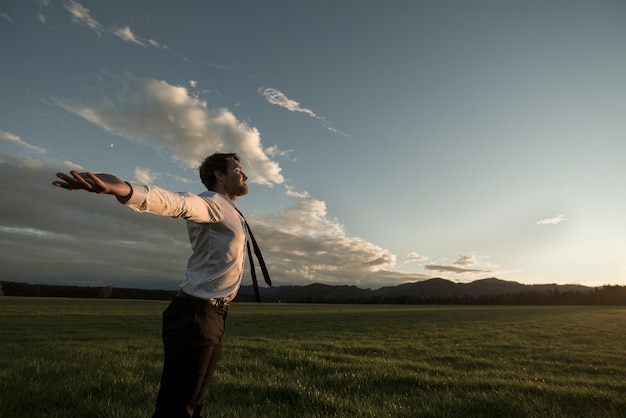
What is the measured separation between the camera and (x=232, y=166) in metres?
4.06

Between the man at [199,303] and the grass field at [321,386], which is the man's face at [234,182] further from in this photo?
the grass field at [321,386]

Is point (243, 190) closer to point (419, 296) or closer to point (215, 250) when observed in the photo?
point (215, 250)

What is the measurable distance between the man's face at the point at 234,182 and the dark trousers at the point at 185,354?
4.00 ft

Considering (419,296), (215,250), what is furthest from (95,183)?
(419,296)

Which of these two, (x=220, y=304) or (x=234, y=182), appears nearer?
(x=220, y=304)

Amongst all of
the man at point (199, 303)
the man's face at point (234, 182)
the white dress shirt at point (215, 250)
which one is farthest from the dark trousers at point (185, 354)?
the man's face at point (234, 182)

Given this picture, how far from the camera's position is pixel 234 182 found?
3975mm

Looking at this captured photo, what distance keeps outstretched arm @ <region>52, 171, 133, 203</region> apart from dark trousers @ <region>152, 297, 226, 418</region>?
1269 mm

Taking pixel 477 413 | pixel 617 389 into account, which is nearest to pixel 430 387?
pixel 477 413

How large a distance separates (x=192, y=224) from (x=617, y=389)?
34.0 feet

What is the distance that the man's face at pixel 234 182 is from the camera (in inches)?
156

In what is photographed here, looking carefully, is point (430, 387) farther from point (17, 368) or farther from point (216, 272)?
point (17, 368)

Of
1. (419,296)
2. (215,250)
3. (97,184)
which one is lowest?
(215,250)

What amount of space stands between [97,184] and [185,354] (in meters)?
1.68
